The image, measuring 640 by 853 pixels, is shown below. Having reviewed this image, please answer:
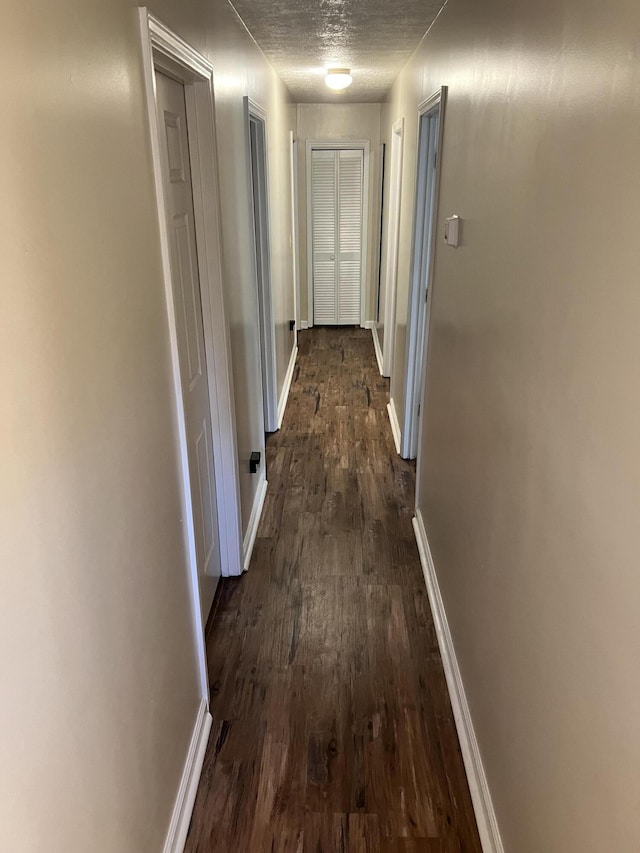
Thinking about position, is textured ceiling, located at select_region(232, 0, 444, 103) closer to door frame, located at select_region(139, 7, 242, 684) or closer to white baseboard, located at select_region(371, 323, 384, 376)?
door frame, located at select_region(139, 7, 242, 684)

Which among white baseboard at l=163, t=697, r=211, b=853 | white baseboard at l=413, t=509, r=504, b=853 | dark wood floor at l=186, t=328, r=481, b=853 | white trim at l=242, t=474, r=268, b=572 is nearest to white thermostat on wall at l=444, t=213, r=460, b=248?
white baseboard at l=413, t=509, r=504, b=853

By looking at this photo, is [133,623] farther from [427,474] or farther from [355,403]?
[355,403]

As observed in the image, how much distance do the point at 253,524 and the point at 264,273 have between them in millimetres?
1582

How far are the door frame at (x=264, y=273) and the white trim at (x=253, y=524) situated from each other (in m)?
0.71

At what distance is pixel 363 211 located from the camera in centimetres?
687

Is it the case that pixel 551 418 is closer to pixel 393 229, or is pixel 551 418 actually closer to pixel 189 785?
pixel 189 785

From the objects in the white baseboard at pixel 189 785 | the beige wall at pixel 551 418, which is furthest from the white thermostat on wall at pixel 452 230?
the white baseboard at pixel 189 785

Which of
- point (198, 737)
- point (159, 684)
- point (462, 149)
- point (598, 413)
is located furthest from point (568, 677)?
point (462, 149)

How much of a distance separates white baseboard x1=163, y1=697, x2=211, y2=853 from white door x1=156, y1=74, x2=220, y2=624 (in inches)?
20.0

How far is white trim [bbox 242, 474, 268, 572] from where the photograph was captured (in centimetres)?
289

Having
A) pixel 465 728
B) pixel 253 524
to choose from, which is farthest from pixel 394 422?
pixel 465 728

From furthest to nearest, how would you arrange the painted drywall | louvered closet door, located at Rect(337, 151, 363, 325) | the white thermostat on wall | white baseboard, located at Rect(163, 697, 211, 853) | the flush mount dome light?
louvered closet door, located at Rect(337, 151, 363, 325), the painted drywall, the flush mount dome light, the white thermostat on wall, white baseboard, located at Rect(163, 697, 211, 853)

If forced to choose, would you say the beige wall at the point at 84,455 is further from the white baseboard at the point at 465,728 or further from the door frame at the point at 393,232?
the door frame at the point at 393,232

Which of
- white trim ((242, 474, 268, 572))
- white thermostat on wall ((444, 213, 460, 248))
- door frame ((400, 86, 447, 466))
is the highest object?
white thermostat on wall ((444, 213, 460, 248))
